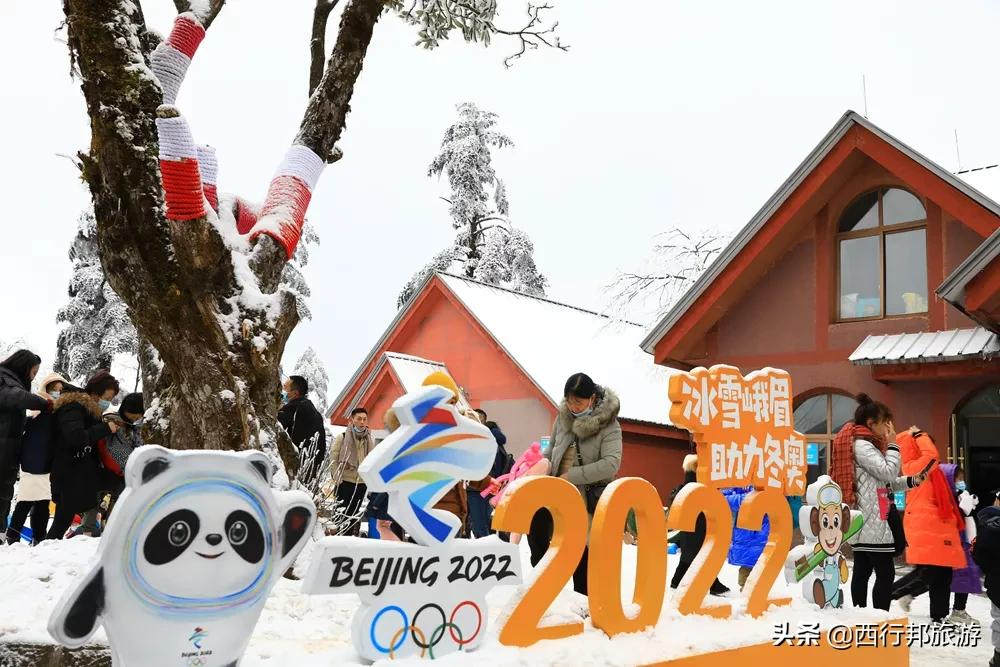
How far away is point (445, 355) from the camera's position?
19.6 metres

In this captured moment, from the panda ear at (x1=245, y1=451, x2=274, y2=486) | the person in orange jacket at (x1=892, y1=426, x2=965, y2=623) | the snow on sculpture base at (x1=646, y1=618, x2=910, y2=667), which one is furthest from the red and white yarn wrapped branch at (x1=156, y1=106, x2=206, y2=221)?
the person in orange jacket at (x1=892, y1=426, x2=965, y2=623)

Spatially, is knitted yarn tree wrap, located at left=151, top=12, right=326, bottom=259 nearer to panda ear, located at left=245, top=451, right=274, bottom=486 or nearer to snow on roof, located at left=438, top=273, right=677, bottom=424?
panda ear, located at left=245, top=451, right=274, bottom=486

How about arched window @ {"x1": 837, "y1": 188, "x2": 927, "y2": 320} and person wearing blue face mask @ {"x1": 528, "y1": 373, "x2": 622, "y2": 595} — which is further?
arched window @ {"x1": 837, "y1": 188, "x2": 927, "y2": 320}

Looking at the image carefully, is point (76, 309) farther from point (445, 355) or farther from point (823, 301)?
point (823, 301)

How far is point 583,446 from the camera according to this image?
571 centimetres

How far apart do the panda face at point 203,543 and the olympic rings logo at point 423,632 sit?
2.41 ft

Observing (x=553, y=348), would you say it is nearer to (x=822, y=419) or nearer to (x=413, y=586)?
(x=822, y=419)

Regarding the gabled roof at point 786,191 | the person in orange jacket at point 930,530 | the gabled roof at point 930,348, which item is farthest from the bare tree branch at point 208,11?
the gabled roof at point 930,348

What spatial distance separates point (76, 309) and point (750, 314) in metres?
17.0

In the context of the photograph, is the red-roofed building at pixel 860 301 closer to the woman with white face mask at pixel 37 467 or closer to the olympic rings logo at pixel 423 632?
the woman with white face mask at pixel 37 467

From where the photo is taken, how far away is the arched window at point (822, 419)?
12805mm

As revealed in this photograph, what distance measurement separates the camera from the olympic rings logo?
11.9 ft

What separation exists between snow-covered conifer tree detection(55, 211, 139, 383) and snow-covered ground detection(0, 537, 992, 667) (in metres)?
16.5

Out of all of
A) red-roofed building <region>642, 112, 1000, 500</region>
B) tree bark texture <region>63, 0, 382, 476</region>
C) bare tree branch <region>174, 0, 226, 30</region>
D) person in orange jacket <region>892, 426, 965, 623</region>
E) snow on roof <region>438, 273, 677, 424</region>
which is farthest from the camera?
snow on roof <region>438, 273, 677, 424</region>
